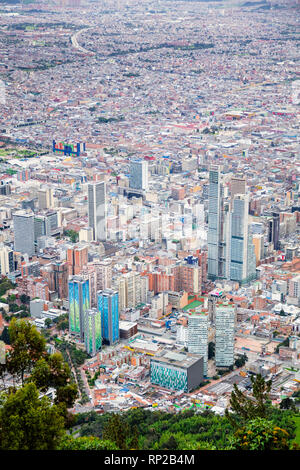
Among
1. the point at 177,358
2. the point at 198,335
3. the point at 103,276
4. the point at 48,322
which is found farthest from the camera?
the point at 103,276

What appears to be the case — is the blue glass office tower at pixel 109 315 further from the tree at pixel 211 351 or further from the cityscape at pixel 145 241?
the tree at pixel 211 351

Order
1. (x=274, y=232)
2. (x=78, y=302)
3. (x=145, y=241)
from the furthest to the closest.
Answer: (x=145, y=241), (x=274, y=232), (x=78, y=302)

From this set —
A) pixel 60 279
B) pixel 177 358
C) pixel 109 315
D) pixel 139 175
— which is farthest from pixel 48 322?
pixel 139 175

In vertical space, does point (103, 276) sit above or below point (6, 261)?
above

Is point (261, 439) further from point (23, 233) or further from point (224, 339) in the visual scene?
point (23, 233)

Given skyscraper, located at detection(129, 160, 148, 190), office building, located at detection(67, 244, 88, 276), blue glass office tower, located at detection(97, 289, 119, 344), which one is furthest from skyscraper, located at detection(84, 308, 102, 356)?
skyscraper, located at detection(129, 160, 148, 190)

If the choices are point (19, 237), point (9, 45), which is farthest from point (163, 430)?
point (9, 45)

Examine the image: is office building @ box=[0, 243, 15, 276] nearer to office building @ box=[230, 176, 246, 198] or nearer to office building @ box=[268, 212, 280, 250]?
office building @ box=[230, 176, 246, 198]
